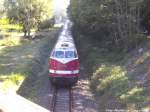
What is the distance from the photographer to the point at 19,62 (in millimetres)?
31078

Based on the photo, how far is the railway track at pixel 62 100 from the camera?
1777 cm

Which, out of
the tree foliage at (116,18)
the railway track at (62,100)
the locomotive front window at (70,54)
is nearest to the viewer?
the railway track at (62,100)

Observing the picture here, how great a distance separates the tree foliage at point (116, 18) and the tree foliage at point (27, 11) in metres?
20.5

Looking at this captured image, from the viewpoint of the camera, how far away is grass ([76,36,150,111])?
624 inches

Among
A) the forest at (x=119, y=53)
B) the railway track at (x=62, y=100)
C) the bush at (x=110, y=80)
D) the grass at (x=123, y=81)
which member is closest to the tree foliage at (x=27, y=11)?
the forest at (x=119, y=53)

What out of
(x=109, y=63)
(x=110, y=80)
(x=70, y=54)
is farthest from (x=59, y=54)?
(x=109, y=63)

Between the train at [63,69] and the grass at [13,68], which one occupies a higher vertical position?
the train at [63,69]

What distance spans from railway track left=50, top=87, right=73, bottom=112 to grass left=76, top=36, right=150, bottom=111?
1452mm

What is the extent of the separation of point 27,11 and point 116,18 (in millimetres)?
26912

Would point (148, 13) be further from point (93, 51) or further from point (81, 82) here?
point (81, 82)

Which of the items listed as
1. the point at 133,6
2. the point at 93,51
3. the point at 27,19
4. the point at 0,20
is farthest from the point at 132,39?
the point at 0,20

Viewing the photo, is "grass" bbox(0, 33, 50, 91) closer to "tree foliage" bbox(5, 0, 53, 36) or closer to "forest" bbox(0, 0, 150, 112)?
"forest" bbox(0, 0, 150, 112)

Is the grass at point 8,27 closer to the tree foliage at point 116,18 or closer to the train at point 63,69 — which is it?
the tree foliage at point 116,18

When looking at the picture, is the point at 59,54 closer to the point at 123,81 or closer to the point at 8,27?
the point at 123,81
